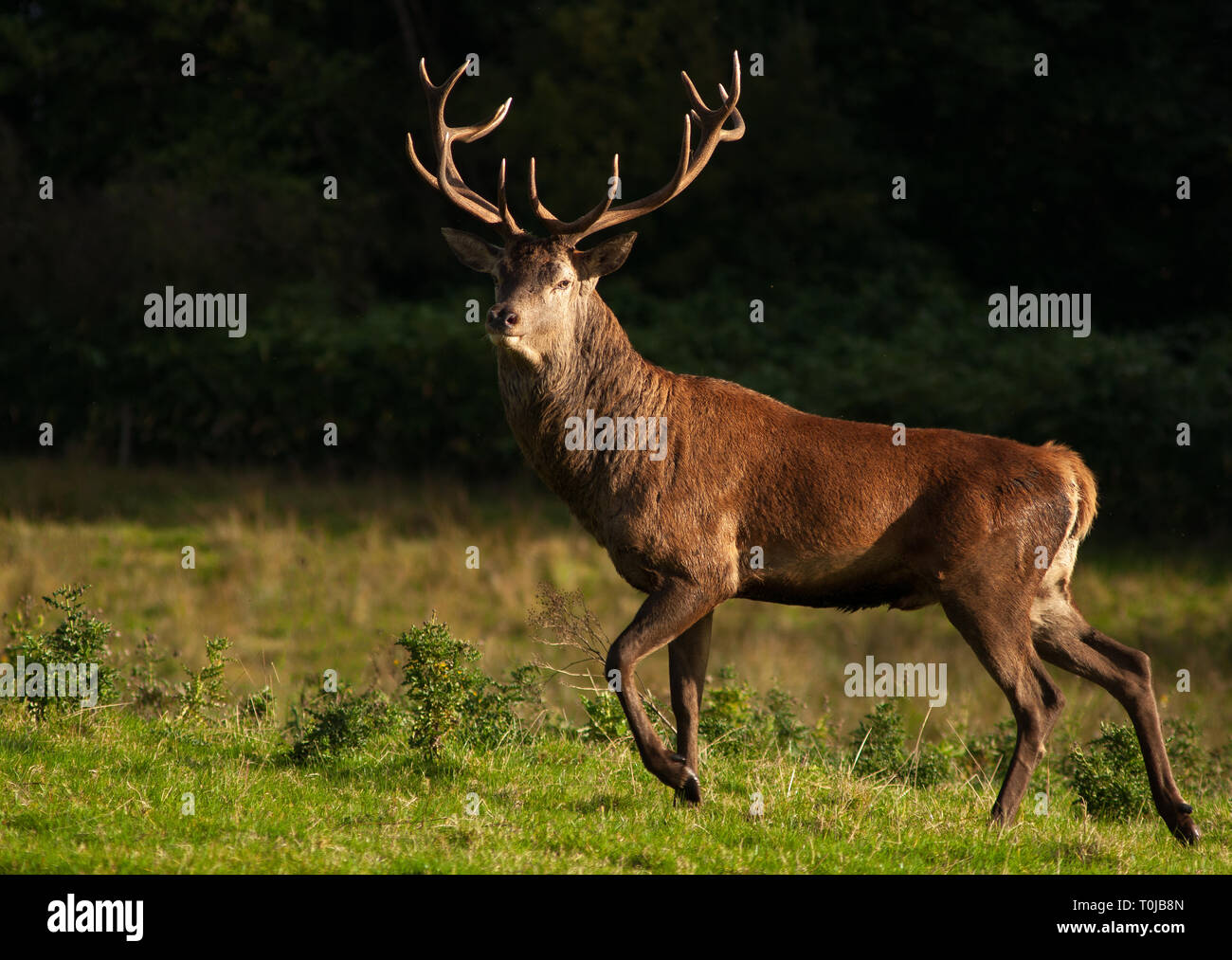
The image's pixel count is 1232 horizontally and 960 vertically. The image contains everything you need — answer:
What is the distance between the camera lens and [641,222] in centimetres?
2292

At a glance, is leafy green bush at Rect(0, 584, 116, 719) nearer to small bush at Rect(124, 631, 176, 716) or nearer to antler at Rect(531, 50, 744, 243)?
small bush at Rect(124, 631, 176, 716)

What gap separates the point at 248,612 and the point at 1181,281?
52.1ft

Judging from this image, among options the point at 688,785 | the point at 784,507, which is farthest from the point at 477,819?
the point at 784,507

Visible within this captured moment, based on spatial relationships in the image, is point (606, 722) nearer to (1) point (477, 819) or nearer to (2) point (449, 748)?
(2) point (449, 748)

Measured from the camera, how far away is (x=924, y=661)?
13219 mm

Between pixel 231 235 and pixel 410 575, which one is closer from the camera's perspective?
pixel 410 575

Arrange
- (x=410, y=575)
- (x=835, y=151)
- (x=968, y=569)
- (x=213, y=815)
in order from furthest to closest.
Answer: (x=835, y=151), (x=410, y=575), (x=968, y=569), (x=213, y=815)

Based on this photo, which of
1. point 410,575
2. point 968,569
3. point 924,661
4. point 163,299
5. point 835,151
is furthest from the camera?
point 835,151

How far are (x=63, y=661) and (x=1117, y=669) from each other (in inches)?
218

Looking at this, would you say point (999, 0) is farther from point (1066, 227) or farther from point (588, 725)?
point (588, 725)

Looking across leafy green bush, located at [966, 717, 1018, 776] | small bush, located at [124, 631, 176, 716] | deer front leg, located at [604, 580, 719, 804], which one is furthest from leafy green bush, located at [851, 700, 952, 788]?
small bush, located at [124, 631, 176, 716]

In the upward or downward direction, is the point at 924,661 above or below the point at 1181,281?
below

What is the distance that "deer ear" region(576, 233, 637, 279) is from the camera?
7.18 m

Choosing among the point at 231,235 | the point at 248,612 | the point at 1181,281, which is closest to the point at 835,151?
the point at 1181,281
